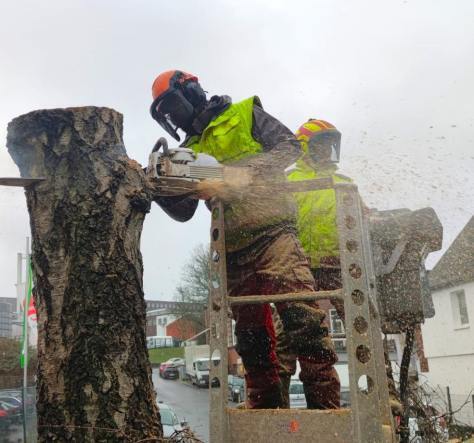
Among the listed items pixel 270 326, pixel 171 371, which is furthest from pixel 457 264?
pixel 270 326

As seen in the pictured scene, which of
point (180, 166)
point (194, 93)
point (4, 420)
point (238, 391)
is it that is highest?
point (194, 93)

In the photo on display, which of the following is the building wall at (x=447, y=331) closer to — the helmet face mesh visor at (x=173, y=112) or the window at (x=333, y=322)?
the window at (x=333, y=322)

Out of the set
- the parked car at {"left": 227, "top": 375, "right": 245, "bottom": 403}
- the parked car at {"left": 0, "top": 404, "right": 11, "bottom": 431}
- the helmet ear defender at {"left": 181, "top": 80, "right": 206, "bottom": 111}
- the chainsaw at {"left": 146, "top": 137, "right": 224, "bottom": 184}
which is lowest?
the parked car at {"left": 0, "top": 404, "right": 11, "bottom": 431}

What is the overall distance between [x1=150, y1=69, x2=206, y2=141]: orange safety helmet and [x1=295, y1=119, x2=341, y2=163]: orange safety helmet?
1118 mm

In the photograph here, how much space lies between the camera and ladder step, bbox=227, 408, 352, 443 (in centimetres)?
215

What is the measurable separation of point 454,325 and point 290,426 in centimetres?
2225

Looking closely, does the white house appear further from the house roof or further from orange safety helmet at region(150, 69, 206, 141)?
orange safety helmet at region(150, 69, 206, 141)

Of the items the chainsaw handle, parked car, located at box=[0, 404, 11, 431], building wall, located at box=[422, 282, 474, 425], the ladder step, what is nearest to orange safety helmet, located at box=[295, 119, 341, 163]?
the chainsaw handle

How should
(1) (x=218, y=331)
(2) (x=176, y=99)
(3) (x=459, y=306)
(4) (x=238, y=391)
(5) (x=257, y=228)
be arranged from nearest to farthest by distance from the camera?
(1) (x=218, y=331) < (5) (x=257, y=228) < (2) (x=176, y=99) < (4) (x=238, y=391) < (3) (x=459, y=306)

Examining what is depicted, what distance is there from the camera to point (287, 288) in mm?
2834

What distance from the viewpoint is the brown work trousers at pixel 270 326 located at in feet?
9.03

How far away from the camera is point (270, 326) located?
319cm

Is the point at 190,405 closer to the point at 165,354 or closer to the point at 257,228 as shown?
the point at 257,228

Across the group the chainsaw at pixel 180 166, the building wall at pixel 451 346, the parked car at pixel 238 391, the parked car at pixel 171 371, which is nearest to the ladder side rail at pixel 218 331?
the chainsaw at pixel 180 166
